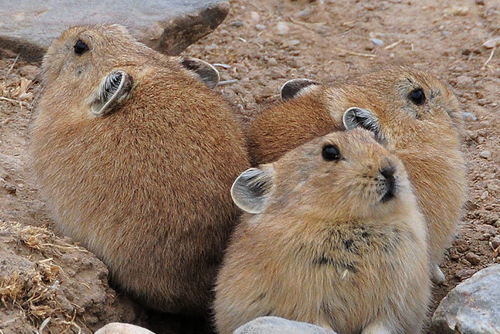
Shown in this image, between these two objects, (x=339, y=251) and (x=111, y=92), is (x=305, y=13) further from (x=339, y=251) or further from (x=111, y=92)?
(x=339, y=251)

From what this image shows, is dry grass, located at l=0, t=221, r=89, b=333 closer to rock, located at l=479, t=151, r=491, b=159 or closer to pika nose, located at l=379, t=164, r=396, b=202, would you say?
pika nose, located at l=379, t=164, r=396, b=202

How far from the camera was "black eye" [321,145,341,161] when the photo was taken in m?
5.82

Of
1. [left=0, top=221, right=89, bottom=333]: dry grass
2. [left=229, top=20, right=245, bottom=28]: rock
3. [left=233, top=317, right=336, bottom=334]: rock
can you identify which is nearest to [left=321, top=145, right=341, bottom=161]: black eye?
[left=233, top=317, right=336, bottom=334]: rock

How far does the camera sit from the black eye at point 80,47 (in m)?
7.39

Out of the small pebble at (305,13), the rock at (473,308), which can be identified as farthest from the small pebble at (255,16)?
the rock at (473,308)

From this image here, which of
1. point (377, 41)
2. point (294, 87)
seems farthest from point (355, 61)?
point (294, 87)

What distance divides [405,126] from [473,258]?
163cm

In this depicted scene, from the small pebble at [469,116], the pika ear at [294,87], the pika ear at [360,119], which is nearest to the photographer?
the pika ear at [360,119]

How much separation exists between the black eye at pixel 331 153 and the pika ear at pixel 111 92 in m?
1.91

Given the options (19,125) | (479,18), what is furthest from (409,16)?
(19,125)

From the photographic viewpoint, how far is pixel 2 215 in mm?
7098

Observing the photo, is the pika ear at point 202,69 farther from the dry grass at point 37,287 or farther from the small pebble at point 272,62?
the small pebble at point 272,62

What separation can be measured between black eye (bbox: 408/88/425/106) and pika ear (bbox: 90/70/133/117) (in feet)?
8.76

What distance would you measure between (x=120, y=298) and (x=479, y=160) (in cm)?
453
